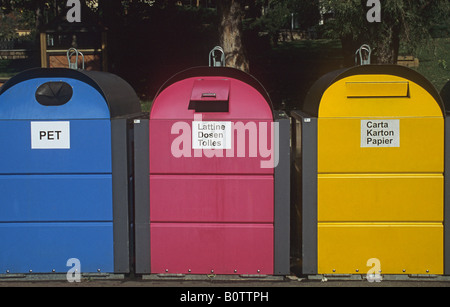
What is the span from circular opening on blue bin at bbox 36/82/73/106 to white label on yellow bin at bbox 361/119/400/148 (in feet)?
6.59

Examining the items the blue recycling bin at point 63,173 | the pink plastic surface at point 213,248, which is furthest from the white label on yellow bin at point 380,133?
the blue recycling bin at point 63,173

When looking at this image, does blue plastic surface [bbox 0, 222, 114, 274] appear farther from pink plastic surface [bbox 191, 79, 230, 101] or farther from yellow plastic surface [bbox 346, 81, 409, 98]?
yellow plastic surface [bbox 346, 81, 409, 98]

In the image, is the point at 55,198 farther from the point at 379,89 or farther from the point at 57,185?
the point at 379,89

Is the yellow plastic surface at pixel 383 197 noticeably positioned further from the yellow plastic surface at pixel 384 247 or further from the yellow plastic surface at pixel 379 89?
the yellow plastic surface at pixel 379 89

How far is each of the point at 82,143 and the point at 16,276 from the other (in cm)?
108

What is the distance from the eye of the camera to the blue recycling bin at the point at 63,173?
4.06 meters

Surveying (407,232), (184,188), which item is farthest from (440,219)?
(184,188)

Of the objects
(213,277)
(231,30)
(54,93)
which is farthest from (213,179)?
(231,30)

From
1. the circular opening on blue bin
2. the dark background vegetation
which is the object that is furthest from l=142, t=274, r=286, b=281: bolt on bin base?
the dark background vegetation

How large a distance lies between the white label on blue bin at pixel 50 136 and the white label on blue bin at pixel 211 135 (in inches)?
34.4

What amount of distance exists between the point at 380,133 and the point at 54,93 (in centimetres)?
223

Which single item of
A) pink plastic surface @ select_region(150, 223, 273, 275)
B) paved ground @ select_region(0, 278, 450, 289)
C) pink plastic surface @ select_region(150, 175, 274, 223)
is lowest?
paved ground @ select_region(0, 278, 450, 289)

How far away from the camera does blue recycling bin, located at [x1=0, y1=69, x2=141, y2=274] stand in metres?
4.06

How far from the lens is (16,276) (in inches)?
167
